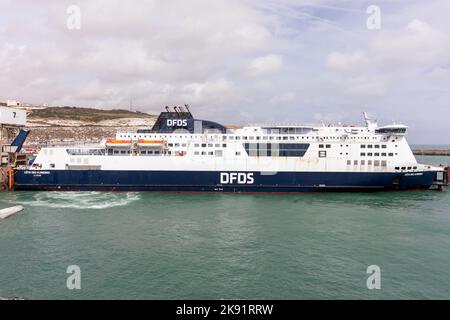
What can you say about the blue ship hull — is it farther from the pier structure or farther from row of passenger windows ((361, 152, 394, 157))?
the pier structure

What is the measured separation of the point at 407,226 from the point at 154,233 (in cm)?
1456

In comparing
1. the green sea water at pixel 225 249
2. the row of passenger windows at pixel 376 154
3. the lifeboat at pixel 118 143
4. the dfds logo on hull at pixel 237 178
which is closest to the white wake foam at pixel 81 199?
the green sea water at pixel 225 249

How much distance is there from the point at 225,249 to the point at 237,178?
14.1 meters

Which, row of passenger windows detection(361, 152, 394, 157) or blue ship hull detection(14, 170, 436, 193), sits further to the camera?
row of passenger windows detection(361, 152, 394, 157)

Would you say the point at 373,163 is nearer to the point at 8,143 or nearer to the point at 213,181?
the point at 213,181

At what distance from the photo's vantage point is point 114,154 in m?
29.4

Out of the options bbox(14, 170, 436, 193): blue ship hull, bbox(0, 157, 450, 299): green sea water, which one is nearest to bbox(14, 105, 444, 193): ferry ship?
bbox(14, 170, 436, 193): blue ship hull

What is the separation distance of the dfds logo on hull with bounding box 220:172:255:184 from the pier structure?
20.3 m

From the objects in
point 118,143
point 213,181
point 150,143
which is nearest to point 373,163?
point 213,181

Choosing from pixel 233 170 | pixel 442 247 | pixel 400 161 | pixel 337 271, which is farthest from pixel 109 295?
pixel 400 161

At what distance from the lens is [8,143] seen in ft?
109

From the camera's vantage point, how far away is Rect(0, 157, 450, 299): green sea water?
10758 millimetres

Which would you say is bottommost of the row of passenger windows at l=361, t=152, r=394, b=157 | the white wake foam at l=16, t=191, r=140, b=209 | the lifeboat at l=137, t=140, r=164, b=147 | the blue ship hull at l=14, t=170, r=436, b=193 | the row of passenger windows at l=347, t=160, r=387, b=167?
the white wake foam at l=16, t=191, r=140, b=209

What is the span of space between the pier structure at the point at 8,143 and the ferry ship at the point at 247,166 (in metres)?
1.74
